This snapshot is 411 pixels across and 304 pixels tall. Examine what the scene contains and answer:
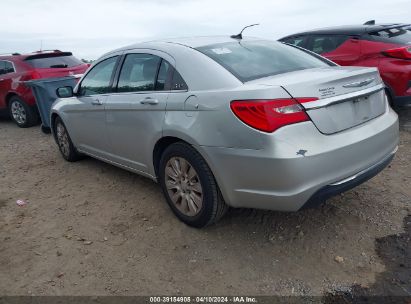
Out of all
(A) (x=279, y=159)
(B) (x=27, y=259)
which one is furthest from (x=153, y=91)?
(B) (x=27, y=259)

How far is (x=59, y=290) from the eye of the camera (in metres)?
2.81

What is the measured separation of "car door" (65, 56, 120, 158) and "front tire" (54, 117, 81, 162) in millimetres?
305

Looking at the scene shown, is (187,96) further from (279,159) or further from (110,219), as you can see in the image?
(110,219)

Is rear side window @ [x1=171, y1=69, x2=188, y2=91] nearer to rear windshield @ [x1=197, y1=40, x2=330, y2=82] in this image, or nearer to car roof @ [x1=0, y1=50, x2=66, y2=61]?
rear windshield @ [x1=197, y1=40, x2=330, y2=82]

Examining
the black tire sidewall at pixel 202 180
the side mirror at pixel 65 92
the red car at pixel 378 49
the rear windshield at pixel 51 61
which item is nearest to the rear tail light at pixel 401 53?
the red car at pixel 378 49

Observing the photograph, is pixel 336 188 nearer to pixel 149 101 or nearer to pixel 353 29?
pixel 149 101

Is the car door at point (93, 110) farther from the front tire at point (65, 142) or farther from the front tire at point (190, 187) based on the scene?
the front tire at point (190, 187)

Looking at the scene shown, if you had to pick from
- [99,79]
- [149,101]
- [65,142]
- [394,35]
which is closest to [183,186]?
[149,101]

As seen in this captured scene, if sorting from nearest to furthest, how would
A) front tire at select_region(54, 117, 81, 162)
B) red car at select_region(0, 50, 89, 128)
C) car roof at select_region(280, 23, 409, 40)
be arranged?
front tire at select_region(54, 117, 81, 162)
car roof at select_region(280, 23, 409, 40)
red car at select_region(0, 50, 89, 128)

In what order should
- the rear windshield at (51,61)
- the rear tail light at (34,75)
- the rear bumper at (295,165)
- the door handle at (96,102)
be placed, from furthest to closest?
1. the rear windshield at (51,61)
2. the rear tail light at (34,75)
3. the door handle at (96,102)
4. the rear bumper at (295,165)

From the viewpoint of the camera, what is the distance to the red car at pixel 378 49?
5.79 meters

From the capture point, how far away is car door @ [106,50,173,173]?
11.5 feet

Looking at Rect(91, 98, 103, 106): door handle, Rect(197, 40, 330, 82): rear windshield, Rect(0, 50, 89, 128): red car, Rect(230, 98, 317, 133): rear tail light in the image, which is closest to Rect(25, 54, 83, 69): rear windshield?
Rect(0, 50, 89, 128): red car

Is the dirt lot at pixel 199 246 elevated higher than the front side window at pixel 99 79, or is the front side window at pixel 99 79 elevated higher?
the front side window at pixel 99 79
